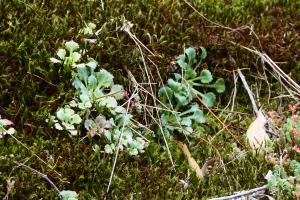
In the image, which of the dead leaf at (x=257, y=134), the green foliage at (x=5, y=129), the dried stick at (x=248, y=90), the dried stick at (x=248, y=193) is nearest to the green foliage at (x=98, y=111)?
the green foliage at (x=5, y=129)

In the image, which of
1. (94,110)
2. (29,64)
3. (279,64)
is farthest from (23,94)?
(279,64)

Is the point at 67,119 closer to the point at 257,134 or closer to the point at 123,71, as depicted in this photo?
the point at 123,71

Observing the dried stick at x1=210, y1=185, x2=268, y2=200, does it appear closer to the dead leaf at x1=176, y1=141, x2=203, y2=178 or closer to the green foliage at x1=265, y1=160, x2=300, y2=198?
the green foliage at x1=265, y1=160, x2=300, y2=198

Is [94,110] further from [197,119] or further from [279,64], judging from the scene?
[279,64]

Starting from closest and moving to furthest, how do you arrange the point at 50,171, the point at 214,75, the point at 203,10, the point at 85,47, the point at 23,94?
1. the point at 50,171
2. the point at 23,94
3. the point at 85,47
4. the point at 214,75
5. the point at 203,10

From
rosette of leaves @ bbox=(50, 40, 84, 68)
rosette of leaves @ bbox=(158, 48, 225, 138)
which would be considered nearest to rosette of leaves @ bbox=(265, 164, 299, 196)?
rosette of leaves @ bbox=(158, 48, 225, 138)

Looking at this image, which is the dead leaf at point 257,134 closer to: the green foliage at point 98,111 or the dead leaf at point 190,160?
the dead leaf at point 190,160
